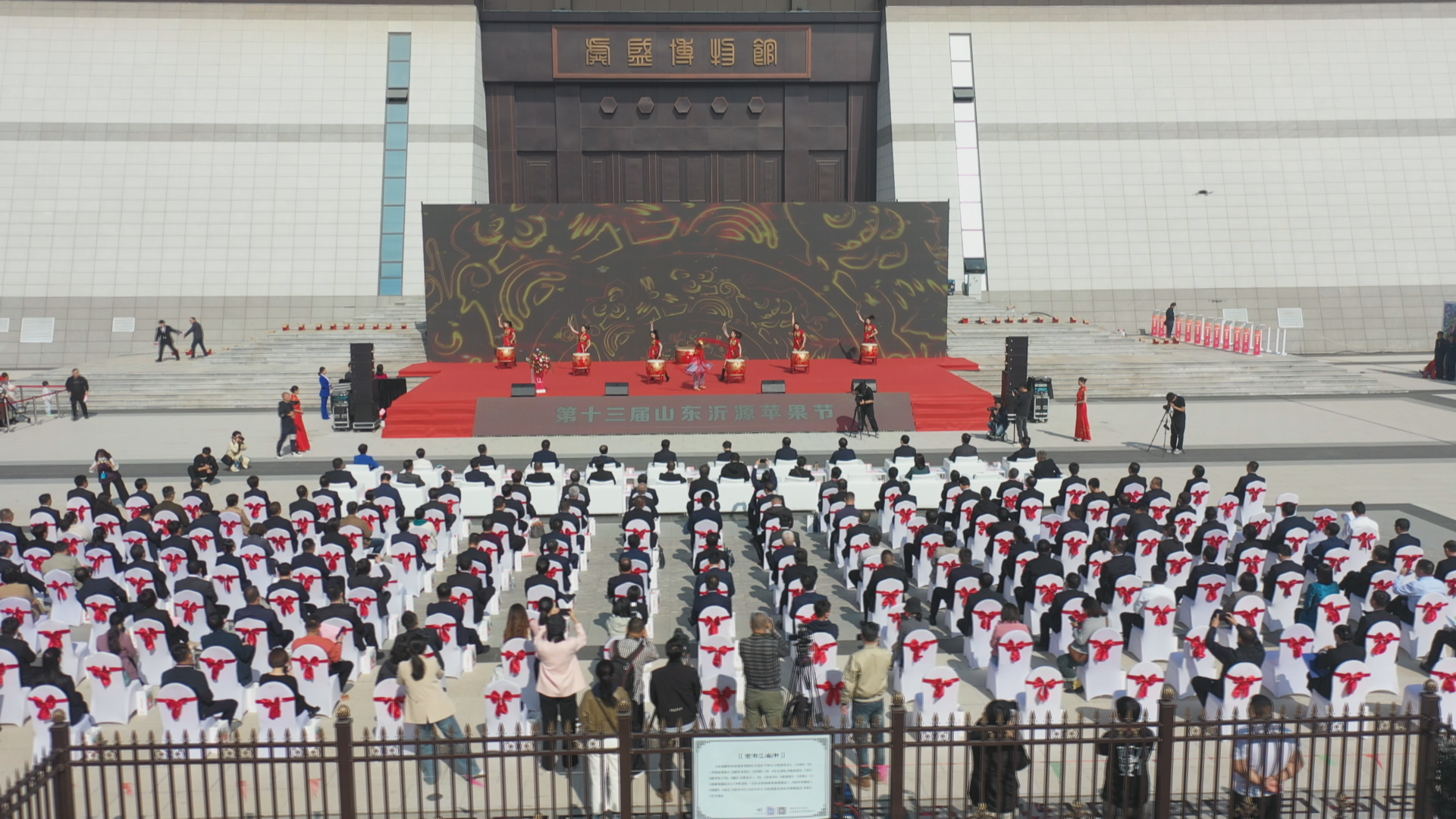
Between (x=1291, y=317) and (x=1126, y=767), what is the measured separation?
4306 cm

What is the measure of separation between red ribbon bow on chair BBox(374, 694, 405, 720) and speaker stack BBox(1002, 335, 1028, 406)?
20.4 m

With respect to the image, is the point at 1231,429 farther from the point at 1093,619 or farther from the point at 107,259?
the point at 107,259

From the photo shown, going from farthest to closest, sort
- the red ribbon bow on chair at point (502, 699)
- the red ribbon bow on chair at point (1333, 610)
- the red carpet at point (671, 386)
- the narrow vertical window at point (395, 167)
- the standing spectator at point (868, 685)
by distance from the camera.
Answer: the narrow vertical window at point (395, 167) → the red carpet at point (671, 386) → the red ribbon bow on chair at point (1333, 610) → the red ribbon bow on chair at point (502, 699) → the standing spectator at point (868, 685)

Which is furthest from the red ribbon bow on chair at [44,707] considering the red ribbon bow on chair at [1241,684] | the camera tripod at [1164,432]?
the camera tripod at [1164,432]

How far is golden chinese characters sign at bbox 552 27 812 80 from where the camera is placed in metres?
45.8

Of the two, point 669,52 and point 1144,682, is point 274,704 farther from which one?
point 669,52

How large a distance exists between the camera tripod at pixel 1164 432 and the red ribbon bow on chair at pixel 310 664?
19746mm

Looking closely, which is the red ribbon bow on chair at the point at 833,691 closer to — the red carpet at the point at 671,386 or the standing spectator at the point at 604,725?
the standing spectator at the point at 604,725

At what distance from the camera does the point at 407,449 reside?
89.0ft

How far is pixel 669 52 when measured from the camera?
1810 inches

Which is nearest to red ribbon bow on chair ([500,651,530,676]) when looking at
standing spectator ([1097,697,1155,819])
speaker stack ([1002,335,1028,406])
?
standing spectator ([1097,697,1155,819])

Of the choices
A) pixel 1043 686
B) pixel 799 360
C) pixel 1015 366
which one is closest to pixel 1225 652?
pixel 1043 686

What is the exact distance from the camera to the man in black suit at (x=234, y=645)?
37.0 feet

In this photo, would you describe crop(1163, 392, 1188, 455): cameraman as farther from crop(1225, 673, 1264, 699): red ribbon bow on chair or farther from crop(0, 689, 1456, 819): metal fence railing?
crop(1225, 673, 1264, 699): red ribbon bow on chair
